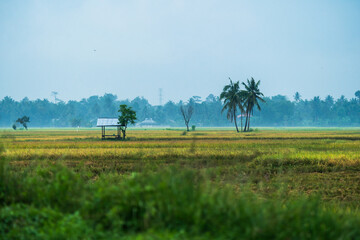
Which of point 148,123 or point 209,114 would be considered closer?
Answer: point 148,123

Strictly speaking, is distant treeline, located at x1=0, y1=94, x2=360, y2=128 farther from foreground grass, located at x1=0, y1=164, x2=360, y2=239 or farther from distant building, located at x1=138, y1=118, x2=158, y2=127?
foreground grass, located at x1=0, y1=164, x2=360, y2=239

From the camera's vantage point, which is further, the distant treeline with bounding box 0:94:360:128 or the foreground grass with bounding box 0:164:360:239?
the distant treeline with bounding box 0:94:360:128

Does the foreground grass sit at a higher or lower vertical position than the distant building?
lower

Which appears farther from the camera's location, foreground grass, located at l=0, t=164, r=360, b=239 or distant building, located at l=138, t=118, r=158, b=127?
distant building, located at l=138, t=118, r=158, b=127

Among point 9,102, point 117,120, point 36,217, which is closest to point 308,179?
point 36,217

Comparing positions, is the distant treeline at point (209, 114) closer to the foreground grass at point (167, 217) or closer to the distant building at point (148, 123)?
the distant building at point (148, 123)

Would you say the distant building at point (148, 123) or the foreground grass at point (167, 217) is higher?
the distant building at point (148, 123)

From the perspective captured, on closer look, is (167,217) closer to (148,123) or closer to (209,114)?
(148,123)

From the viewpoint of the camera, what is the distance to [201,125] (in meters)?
150

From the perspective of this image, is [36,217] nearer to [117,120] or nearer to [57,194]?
[57,194]

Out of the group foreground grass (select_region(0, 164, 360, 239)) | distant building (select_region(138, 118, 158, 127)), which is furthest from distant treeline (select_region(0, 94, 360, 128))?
foreground grass (select_region(0, 164, 360, 239))

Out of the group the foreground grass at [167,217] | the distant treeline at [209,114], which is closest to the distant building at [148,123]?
the distant treeline at [209,114]

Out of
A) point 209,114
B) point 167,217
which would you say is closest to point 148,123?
point 209,114

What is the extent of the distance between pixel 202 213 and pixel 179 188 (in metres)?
0.50
